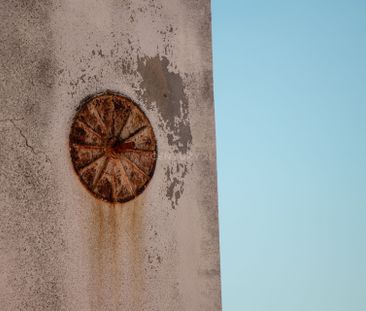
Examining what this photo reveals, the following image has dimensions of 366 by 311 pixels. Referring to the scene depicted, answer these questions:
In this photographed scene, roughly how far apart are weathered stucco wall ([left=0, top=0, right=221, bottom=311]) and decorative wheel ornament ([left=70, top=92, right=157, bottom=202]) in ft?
0.24

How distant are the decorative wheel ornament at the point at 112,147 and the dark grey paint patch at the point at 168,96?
22cm

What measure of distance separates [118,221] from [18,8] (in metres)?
1.74

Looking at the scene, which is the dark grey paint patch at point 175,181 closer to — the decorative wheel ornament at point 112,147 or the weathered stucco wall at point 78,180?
the weathered stucco wall at point 78,180

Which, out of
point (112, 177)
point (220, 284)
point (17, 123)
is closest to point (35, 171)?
point (17, 123)

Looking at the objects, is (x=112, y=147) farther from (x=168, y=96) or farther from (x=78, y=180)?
(x=168, y=96)

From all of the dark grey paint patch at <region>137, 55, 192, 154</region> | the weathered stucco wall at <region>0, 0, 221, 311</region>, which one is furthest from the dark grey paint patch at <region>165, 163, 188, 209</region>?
the dark grey paint patch at <region>137, 55, 192, 154</region>

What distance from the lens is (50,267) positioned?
3957 mm

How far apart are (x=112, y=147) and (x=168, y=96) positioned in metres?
0.81

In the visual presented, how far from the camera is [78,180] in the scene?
13.9 feet

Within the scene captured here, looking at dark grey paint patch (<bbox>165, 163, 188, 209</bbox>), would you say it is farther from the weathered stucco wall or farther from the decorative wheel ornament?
the decorative wheel ornament

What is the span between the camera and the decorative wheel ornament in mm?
4305

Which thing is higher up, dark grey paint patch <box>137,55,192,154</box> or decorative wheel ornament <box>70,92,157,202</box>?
dark grey paint patch <box>137,55,192,154</box>

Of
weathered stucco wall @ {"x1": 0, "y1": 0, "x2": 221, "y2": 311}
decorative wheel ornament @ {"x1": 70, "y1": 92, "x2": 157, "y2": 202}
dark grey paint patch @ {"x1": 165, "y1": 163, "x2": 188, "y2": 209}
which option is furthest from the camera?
dark grey paint patch @ {"x1": 165, "y1": 163, "x2": 188, "y2": 209}

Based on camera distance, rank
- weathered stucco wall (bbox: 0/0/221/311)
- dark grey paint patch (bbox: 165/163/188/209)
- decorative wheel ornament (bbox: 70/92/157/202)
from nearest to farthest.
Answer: weathered stucco wall (bbox: 0/0/221/311), decorative wheel ornament (bbox: 70/92/157/202), dark grey paint patch (bbox: 165/163/188/209)
